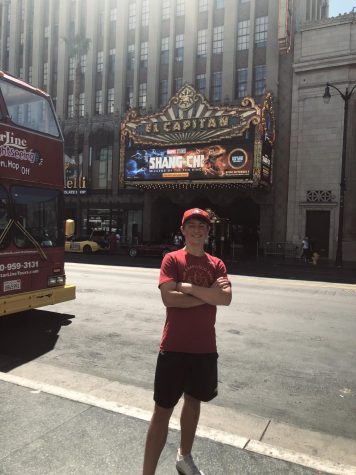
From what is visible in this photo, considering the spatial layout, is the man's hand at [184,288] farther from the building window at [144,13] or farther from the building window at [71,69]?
the building window at [71,69]

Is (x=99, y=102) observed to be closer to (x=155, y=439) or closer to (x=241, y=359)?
(x=241, y=359)

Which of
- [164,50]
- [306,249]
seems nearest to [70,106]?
[164,50]

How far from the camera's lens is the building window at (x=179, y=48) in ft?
113

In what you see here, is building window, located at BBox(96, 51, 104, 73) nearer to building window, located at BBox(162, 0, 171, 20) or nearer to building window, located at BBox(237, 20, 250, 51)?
building window, located at BBox(162, 0, 171, 20)

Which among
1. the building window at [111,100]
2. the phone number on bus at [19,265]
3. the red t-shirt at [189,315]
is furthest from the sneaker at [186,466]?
the building window at [111,100]

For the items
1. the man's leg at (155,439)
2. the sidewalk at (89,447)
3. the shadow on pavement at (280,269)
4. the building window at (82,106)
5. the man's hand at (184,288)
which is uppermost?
the building window at (82,106)

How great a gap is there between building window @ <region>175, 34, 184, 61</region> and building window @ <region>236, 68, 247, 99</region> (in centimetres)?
528

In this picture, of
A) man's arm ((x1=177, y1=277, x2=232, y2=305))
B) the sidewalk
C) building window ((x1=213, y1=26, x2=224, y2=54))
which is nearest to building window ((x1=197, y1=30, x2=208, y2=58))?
building window ((x1=213, y1=26, x2=224, y2=54))

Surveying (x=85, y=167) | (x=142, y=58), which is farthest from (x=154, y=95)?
(x=85, y=167)

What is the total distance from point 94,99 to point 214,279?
123 feet

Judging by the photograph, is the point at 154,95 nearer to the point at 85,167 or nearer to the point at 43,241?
the point at 85,167

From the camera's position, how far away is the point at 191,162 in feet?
90.6

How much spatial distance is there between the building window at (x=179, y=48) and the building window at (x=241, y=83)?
17.3ft

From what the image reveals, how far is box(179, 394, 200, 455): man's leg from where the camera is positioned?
3299 millimetres
